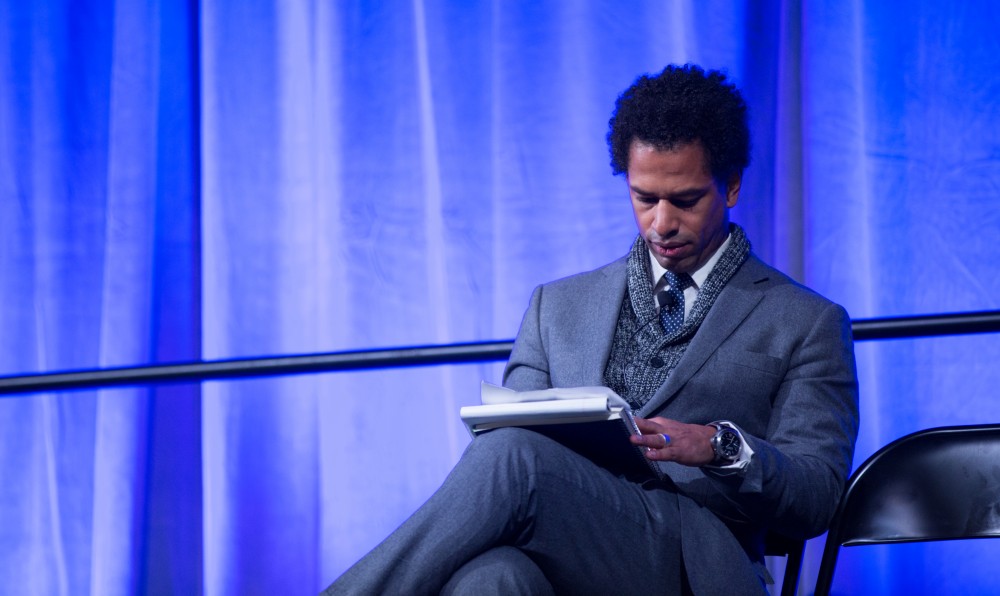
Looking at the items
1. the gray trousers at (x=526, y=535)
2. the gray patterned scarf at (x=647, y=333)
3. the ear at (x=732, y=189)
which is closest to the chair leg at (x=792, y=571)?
the gray trousers at (x=526, y=535)

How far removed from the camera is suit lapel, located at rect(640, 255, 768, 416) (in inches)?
54.0

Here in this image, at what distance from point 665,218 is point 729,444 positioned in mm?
377

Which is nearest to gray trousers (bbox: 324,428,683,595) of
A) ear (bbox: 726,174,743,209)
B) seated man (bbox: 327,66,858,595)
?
seated man (bbox: 327,66,858,595)

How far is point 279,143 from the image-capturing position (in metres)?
2.08

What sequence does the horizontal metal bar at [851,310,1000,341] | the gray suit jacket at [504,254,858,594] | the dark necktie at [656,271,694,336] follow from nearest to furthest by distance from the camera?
the gray suit jacket at [504,254,858,594] → the dark necktie at [656,271,694,336] → the horizontal metal bar at [851,310,1000,341]

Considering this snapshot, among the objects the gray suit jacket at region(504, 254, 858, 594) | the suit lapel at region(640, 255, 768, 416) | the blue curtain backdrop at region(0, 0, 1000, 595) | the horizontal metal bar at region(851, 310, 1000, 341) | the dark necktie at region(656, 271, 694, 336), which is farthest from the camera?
the blue curtain backdrop at region(0, 0, 1000, 595)

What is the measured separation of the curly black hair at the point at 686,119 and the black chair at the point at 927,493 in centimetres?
45

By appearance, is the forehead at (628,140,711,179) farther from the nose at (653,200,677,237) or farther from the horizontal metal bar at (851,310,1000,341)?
the horizontal metal bar at (851,310,1000,341)

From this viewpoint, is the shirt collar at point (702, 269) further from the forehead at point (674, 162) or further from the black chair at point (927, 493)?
the black chair at point (927, 493)

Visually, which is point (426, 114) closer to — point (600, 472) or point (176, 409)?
point (176, 409)

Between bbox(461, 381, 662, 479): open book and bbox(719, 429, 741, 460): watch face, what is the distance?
9 cm

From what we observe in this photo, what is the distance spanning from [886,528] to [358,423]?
1024 millimetres

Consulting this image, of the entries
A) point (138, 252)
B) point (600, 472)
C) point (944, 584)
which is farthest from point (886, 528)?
point (138, 252)

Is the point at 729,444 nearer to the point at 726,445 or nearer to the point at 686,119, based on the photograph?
the point at 726,445
